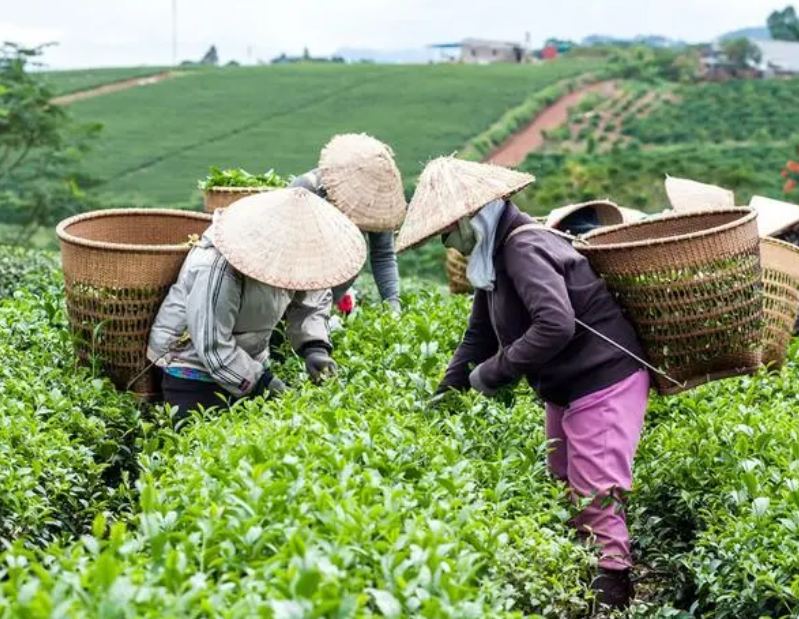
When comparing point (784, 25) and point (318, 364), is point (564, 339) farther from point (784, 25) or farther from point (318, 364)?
point (784, 25)

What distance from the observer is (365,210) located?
5461mm

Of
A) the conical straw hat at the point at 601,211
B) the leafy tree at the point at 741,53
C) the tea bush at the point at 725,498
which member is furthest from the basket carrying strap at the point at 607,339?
the leafy tree at the point at 741,53

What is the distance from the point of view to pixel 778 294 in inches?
201

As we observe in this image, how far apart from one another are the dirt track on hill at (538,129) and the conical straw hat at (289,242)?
2462 cm

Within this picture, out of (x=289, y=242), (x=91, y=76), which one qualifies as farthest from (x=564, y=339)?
(x=91, y=76)

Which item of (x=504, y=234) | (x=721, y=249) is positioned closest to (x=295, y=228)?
(x=504, y=234)

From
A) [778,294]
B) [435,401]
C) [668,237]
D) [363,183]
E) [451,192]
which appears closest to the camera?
[451,192]

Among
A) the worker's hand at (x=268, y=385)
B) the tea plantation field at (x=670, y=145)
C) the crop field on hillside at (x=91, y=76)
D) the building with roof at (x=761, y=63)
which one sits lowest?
the tea plantation field at (x=670, y=145)

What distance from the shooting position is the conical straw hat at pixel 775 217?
6.01 meters

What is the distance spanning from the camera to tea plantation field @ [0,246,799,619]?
2.48 metres

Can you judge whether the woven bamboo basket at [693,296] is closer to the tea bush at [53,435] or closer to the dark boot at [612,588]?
the dark boot at [612,588]

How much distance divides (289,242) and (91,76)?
131 feet

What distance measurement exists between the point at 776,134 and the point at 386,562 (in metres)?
32.9

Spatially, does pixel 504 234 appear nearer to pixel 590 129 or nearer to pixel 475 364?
pixel 475 364
